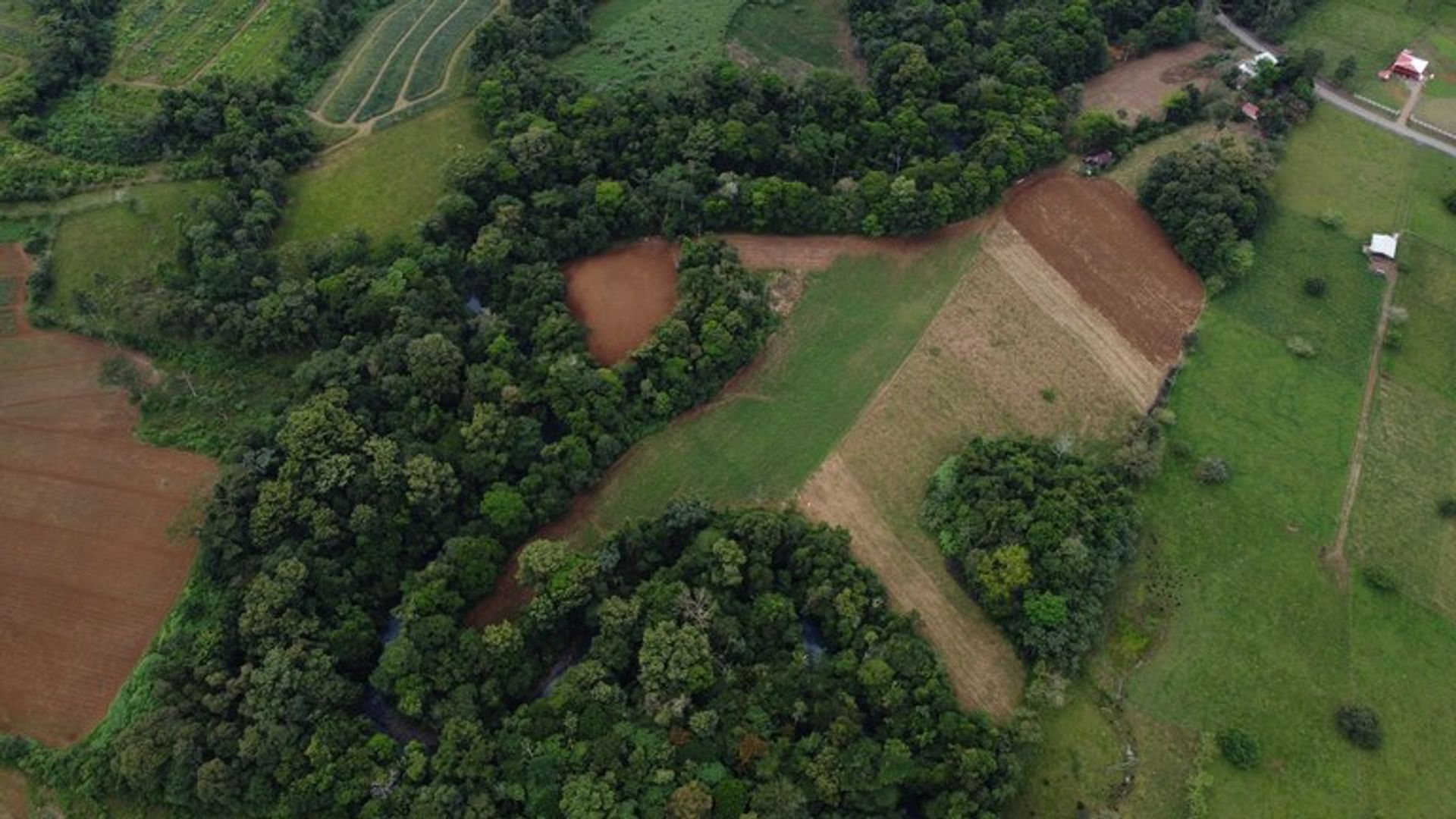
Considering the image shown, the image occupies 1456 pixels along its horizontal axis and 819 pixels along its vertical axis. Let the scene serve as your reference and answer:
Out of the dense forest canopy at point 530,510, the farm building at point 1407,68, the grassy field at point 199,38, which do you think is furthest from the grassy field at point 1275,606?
the grassy field at point 199,38

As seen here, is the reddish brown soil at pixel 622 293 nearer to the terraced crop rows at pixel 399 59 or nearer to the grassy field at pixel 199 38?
the terraced crop rows at pixel 399 59

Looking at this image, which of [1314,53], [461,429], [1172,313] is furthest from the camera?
[1314,53]

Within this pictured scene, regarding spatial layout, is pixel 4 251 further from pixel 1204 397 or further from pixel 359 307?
pixel 1204 397

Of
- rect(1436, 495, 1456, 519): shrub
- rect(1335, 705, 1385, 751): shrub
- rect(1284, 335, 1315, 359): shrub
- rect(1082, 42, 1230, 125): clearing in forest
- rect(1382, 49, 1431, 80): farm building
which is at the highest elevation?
rect(1082, 42, 1230, 125): clearing in forest

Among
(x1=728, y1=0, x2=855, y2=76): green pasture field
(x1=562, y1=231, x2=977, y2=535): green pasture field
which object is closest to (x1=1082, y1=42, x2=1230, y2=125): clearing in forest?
(x1=728, y1=0, x2=855, y2=76): green pasture field

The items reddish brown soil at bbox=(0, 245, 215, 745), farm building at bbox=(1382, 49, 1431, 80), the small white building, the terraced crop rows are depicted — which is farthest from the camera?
farm building at bbox=(1382, 49, 1431, 80)

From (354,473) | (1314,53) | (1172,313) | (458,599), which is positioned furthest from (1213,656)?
(1314,53)

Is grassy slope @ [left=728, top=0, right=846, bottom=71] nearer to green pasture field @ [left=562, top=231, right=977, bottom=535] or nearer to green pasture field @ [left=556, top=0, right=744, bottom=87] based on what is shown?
green pasture field @ [left=556, top=0, right=744, bottom=87]
